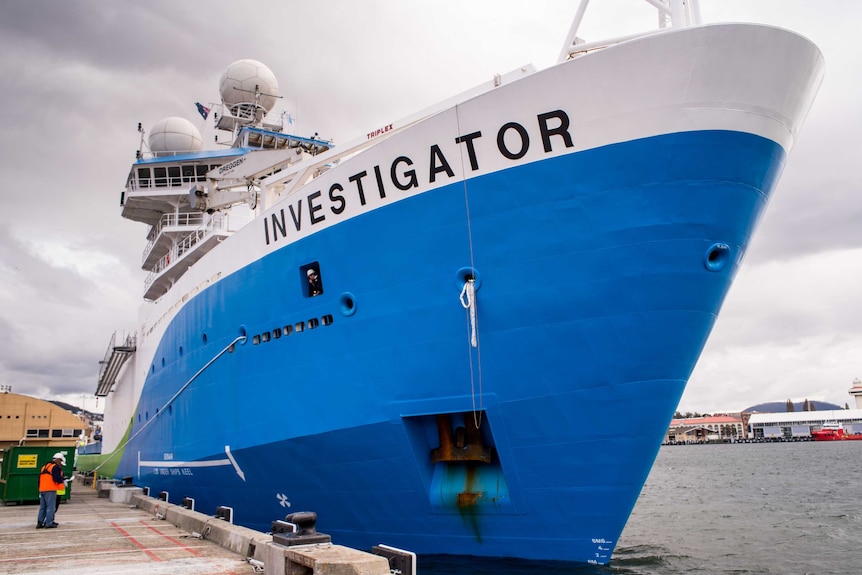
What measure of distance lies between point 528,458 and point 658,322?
2198mm

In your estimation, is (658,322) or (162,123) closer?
(658,322)

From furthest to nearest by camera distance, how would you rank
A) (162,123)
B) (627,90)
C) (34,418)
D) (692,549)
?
(34,418)
(162,123)
(692,549)
(627,90)

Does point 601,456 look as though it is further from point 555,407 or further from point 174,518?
point 174,518

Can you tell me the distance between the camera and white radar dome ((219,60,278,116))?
20.7m

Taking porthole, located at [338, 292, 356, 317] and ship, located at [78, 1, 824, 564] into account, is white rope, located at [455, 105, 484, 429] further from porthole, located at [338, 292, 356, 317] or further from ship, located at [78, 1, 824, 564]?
porthole, located at [338, 292, 356, 317]

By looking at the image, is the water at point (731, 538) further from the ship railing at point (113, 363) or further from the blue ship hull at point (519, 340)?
the ship railing at point (113, 363)

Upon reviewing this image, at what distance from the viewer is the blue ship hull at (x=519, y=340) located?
7035 millimetres

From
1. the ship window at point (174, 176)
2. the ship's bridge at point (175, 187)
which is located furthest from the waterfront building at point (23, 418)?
the ship window at point (174, 176)

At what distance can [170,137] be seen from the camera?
21.7 meters

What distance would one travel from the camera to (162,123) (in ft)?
71.5

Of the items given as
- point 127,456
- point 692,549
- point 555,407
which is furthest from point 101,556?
point 127,456

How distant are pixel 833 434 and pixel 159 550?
120 meters

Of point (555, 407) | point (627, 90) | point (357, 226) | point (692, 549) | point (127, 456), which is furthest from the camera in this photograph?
point (127, 456)

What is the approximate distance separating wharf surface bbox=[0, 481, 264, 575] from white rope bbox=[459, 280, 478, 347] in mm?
3455
